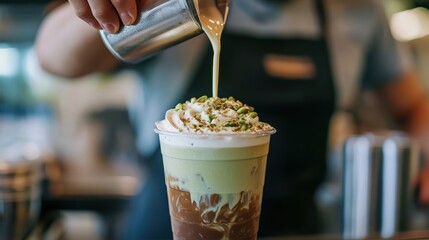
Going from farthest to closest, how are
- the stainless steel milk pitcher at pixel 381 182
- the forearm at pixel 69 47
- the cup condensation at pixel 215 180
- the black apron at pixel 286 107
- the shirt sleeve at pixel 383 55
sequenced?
1. the shirt sleeve at pixel 383 55
2. the black apron at pixel 286 107
3. the stainless steel milk pitcher at pixel 381 182
4. the forearm at pixel 69 47
5. the cup condensation at pixel 215 180

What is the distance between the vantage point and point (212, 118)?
0.96 m

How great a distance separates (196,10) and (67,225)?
247 cm

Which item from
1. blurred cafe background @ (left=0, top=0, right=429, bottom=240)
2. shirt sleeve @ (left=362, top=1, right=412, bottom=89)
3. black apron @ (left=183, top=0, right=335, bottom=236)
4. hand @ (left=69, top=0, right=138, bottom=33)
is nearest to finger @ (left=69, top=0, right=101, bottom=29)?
hand @ (left=69, top=0, right=138, bottom=33)

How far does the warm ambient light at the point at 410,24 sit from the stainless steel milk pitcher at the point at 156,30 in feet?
8.43

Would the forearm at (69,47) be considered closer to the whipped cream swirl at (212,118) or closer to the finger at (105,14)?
the finger at (105,14)

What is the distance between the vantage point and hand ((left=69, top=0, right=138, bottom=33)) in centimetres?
95

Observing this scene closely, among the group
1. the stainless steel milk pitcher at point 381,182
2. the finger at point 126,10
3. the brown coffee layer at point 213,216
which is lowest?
the stainless steel milk pitcher at point 381,182

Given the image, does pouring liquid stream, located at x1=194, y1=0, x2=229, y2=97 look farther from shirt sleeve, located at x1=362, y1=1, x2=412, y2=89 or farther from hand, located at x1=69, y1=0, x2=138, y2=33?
shirt sleeve, located at x1=362, y1=1, x2=412, y2=89

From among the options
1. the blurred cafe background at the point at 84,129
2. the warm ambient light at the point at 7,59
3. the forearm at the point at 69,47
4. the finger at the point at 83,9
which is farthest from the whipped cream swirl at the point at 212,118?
the warm ambient light at the point at 7,59

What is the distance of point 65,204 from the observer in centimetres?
262

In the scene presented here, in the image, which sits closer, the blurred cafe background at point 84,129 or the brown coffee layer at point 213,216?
the brown coffee layer at point 213,216

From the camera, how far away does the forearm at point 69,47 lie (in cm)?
146

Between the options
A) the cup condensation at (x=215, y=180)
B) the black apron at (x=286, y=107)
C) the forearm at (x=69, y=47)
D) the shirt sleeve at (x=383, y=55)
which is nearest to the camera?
the cup condensation at (x=215, y=180)

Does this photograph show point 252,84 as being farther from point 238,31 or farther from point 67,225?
point 67,225
